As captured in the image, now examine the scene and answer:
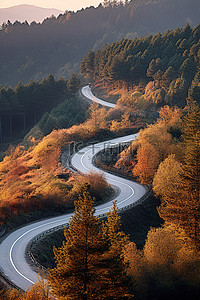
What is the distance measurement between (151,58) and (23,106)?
41.7 metres

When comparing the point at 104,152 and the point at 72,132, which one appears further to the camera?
the point at 72,132

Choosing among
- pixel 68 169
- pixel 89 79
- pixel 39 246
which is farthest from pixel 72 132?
pixel 89 79

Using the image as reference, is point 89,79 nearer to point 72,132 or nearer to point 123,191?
point 72,132

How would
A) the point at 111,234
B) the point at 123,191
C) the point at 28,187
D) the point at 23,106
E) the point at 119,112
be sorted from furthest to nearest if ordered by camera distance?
the point at 23,106 < the point at 119,112 < the point at 123,191 < the point at 28,187 < the point at 111,234

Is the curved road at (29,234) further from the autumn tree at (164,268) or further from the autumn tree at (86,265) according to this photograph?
the autumn tree at (86,265)

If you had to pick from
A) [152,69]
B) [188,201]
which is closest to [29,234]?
[188,201]

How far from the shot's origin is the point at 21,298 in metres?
21.8

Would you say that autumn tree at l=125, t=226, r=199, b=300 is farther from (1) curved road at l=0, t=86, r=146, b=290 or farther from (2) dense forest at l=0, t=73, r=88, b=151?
(2) dense forest at l=0, t=73, r=88, b=151

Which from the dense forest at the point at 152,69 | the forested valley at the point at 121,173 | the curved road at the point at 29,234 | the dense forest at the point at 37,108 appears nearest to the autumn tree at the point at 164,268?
the forested valley at the point at 121,173

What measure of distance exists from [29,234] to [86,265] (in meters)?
17.0

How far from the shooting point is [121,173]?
5950 centimetres

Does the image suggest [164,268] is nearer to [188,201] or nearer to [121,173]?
[188,201]

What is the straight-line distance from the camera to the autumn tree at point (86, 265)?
821 inches

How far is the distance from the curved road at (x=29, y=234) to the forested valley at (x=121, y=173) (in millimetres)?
1626
